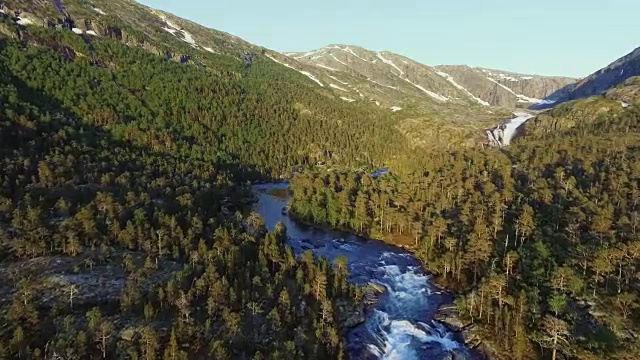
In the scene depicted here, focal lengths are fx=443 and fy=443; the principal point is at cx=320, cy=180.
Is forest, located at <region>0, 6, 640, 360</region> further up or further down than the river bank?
further up

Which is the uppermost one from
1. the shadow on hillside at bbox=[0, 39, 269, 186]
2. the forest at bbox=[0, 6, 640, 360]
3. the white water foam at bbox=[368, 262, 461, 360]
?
the shadow on hillside at bbox=[0, 39, 269, 186]

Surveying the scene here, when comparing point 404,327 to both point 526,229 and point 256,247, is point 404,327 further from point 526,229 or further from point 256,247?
point 526,229

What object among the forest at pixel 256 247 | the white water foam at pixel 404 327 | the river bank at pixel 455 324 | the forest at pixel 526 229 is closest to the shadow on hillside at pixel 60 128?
the forest at pixel 256 247

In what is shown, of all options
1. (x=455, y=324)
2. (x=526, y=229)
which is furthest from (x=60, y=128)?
(x=526, y=229)

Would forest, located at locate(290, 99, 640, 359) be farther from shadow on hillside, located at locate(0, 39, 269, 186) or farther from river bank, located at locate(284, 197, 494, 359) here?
shadow on hillside, located at locate(0, 39, 269, 186)

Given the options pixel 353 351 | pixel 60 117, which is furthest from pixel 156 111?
pixel 353 351

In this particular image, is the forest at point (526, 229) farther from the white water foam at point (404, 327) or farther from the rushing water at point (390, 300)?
the white water foam at point (404, 327)

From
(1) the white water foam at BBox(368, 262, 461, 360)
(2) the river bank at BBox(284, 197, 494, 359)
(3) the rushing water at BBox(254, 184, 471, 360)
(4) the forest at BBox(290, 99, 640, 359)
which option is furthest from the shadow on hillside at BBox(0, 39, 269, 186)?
(2) the river bank at BBox(284, 197, 494, 359)

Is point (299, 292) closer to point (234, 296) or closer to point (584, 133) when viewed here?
point (234, 296)
